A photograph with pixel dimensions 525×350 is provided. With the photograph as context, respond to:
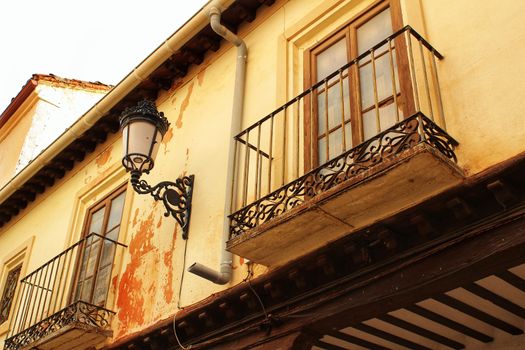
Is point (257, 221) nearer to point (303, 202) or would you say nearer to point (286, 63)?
point (303, 202)

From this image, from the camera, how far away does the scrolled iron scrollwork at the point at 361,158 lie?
171 inches

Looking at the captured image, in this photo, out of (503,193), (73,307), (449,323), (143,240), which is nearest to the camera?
(503,193)

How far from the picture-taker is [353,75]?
561 cm

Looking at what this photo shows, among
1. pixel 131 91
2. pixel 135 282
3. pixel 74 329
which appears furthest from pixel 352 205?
pixel 131 91

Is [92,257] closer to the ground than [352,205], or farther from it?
farther from it

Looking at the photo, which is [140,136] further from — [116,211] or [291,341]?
[291,341]

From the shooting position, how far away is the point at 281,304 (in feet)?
16.9

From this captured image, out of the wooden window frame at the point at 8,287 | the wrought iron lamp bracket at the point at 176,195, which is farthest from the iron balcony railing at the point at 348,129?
the wooden window frame at the point at 8,287

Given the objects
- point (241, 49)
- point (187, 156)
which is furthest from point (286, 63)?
point (187, 156)

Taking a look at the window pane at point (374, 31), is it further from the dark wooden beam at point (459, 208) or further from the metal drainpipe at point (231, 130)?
the dark wooden beam at point (459, 208)

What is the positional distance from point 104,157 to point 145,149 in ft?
9.80

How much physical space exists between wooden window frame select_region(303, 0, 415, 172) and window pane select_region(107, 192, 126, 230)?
10.5 ft

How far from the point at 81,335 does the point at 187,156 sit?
7.21 feet

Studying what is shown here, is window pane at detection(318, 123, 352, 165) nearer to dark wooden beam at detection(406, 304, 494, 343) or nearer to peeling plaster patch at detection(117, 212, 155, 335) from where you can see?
dark wooden beam at detection(406, 304, 494, 343)
